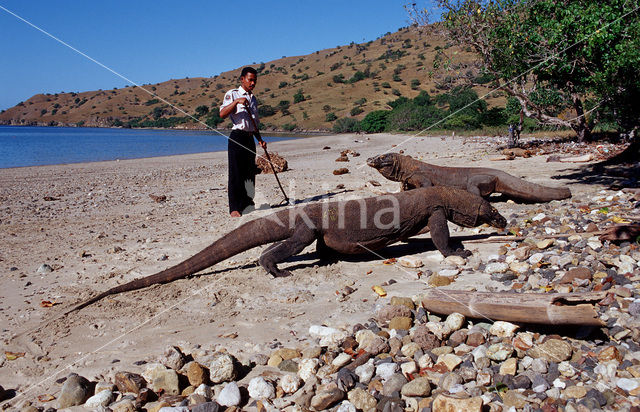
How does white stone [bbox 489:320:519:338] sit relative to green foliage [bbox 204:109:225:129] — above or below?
below

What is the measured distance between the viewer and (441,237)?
5.79 m

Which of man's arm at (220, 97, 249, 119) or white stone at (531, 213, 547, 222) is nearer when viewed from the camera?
white stone at (531, 213, 547, 222)

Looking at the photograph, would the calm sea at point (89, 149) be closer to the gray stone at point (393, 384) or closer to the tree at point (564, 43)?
the tree at point (564, 43)

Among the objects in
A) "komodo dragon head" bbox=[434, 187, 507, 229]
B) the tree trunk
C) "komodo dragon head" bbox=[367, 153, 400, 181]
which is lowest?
"komodo dragon head" bbox=[434, 187, 507, 229]

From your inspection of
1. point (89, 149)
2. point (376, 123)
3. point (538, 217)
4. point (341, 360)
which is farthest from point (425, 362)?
point (376, 123)

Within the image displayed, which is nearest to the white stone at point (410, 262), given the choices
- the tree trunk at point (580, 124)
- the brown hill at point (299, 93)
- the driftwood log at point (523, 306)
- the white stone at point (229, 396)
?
the driftwood log at point (523, 306)

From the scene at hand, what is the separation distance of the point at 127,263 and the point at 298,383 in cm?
375

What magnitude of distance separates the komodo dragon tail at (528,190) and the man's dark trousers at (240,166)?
4.80 metres

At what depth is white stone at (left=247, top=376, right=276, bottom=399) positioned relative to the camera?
3.02m

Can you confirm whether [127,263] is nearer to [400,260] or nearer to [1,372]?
[1,372]

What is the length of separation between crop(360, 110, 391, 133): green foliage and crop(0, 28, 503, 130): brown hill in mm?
9909

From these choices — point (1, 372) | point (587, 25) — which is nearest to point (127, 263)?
point (1, 372)

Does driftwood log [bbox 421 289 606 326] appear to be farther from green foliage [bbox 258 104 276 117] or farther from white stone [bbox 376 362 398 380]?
green foliage [bbox 258 104 276 117]

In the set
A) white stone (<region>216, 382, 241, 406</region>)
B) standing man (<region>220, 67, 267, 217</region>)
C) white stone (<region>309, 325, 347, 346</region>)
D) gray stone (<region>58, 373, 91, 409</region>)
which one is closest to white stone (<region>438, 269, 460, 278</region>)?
white stone (<region>309, 325, 347, 346</region>)
